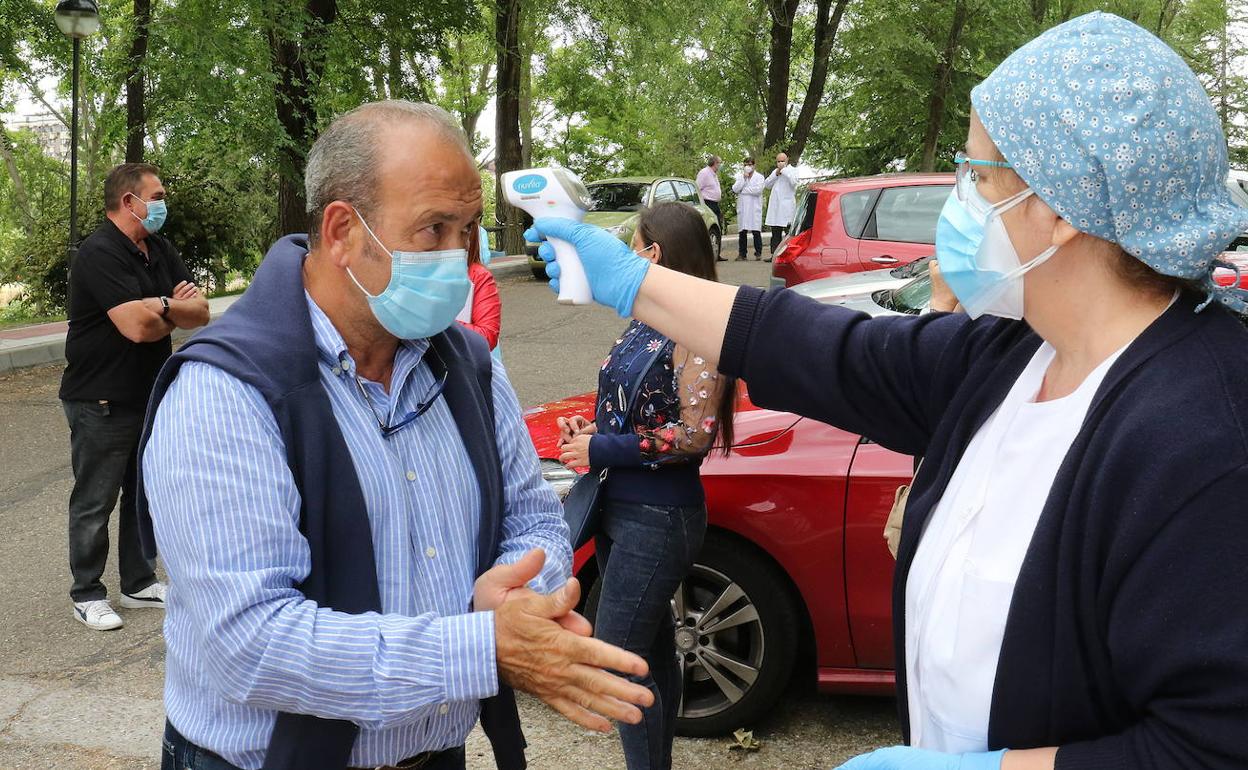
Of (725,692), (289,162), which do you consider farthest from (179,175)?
(725,692)

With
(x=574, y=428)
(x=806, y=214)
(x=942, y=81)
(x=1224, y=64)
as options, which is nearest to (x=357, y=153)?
(x=574, y=428)

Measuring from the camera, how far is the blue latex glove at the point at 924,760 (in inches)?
64.5

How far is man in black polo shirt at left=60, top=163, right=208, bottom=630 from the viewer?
5.32 meters

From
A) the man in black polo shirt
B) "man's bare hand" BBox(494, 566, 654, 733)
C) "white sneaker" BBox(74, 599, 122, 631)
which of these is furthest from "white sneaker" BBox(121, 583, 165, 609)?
"man's bare hand" BBox(494, 566, 654, 733)

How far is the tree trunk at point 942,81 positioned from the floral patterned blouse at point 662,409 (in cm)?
2415

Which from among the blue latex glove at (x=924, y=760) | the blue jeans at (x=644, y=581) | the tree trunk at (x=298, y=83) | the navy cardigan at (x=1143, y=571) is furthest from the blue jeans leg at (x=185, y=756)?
the tree trunk at (x=298, y=83)

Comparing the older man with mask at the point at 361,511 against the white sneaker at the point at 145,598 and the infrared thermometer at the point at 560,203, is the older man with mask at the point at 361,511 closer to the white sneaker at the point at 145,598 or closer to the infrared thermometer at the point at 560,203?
the infrared thermometer at the point at 560,203

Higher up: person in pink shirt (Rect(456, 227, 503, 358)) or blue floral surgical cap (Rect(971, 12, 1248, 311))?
blue floral surgical cap (Rect(971, 12, 1248, 311))

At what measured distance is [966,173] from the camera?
1.91 meters

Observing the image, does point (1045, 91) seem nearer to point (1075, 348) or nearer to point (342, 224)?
point (1075, 348)

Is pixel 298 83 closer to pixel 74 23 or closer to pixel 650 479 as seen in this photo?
pixel 74 23

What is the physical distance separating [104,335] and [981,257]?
4684 mm

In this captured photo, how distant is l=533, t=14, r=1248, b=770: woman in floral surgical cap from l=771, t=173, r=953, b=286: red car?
306 inches

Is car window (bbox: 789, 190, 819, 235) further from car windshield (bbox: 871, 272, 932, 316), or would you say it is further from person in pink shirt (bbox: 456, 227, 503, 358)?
person in pink shirt (bbox: 456, 227, 503, 358)
